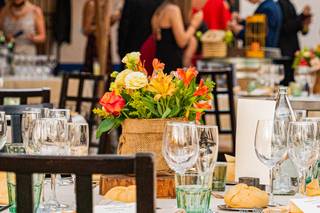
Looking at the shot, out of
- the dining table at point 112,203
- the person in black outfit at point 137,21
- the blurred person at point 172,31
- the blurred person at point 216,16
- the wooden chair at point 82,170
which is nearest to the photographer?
the wooden chair at point 82,170

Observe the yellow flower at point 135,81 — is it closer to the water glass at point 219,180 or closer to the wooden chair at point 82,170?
the water glass at point 219,180

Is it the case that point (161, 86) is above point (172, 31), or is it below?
below

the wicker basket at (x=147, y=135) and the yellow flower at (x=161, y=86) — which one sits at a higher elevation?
the yellow flower at (x=161, y=86)

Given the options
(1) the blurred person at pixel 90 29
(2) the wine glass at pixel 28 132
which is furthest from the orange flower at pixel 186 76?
(1) the blurred person at pixel 90 29

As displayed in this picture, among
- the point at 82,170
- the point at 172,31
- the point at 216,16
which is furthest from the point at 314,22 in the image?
the point at 82,170

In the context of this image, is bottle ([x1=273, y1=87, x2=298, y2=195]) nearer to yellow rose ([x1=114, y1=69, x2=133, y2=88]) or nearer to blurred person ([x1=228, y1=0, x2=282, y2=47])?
yellow rose ([x1=114, y1=69, x2=133, y2=88])

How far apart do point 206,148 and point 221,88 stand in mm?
5299

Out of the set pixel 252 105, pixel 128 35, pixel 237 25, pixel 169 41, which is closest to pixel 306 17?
pixel 237 25

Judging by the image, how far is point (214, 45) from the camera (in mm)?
9125

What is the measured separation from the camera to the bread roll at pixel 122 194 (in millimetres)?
2682

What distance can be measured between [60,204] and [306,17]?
29.9ft

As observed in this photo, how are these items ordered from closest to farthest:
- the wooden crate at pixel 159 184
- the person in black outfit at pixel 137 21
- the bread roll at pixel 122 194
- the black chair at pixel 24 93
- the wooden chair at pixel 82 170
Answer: the wooden chair at pixel 82 170, the bread roll at pixel 122 194, the wooden crate at pixel 159 184, the black chair at pixel 24 93, the person in black outfit at pixel 137 21

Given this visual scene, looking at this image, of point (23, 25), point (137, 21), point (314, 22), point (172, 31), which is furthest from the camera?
point (314, 22)

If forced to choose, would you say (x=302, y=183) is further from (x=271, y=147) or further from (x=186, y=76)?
(x=186, y=76)
